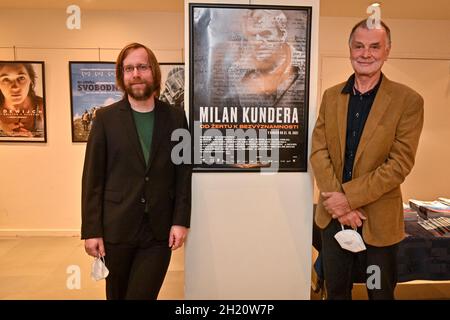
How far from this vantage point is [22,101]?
388 centimetres

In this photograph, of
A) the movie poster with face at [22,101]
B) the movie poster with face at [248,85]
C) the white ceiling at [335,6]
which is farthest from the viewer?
the movie poster with face at [22,101]

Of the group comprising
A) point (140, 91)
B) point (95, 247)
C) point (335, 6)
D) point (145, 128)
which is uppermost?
point (335, 6)

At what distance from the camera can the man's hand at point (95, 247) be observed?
64.6 inches

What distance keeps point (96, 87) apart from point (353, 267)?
318 centimetres

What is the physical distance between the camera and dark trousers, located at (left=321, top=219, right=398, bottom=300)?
1.65 metres

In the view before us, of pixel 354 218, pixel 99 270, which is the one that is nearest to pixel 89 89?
pixel 99 270

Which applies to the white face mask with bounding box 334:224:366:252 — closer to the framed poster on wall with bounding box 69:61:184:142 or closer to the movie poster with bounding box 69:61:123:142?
the framed poster on wall with bounding box 69:61:184:142

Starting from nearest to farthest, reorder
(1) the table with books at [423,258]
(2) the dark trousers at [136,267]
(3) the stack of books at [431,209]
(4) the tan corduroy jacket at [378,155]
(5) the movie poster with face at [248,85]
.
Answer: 1. (4) the tan corduroy jacket at [378,155]
2. (2) the dark trousers at [136,267]
3. (5) the movie poster with face at [248,85]
4. (1) the table with books at [423,258]
5. (3) the stack of books at [431,209]

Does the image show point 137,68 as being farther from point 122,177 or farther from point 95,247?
point 95,247

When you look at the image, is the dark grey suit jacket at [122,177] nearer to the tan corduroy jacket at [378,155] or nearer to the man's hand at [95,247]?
the man's hand at [95,247]

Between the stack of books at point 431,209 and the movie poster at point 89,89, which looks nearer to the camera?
the stack of books at point 431,209

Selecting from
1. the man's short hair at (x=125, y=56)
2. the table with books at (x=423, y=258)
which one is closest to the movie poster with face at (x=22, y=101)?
the man's short hair at (x=125, y=56)

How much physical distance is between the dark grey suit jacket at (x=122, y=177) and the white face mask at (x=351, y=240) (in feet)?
2.69

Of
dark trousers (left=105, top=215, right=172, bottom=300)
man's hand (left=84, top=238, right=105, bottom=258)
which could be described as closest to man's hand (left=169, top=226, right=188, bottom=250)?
dark trousers (left=105, top=215, right=172, bottom=300)
